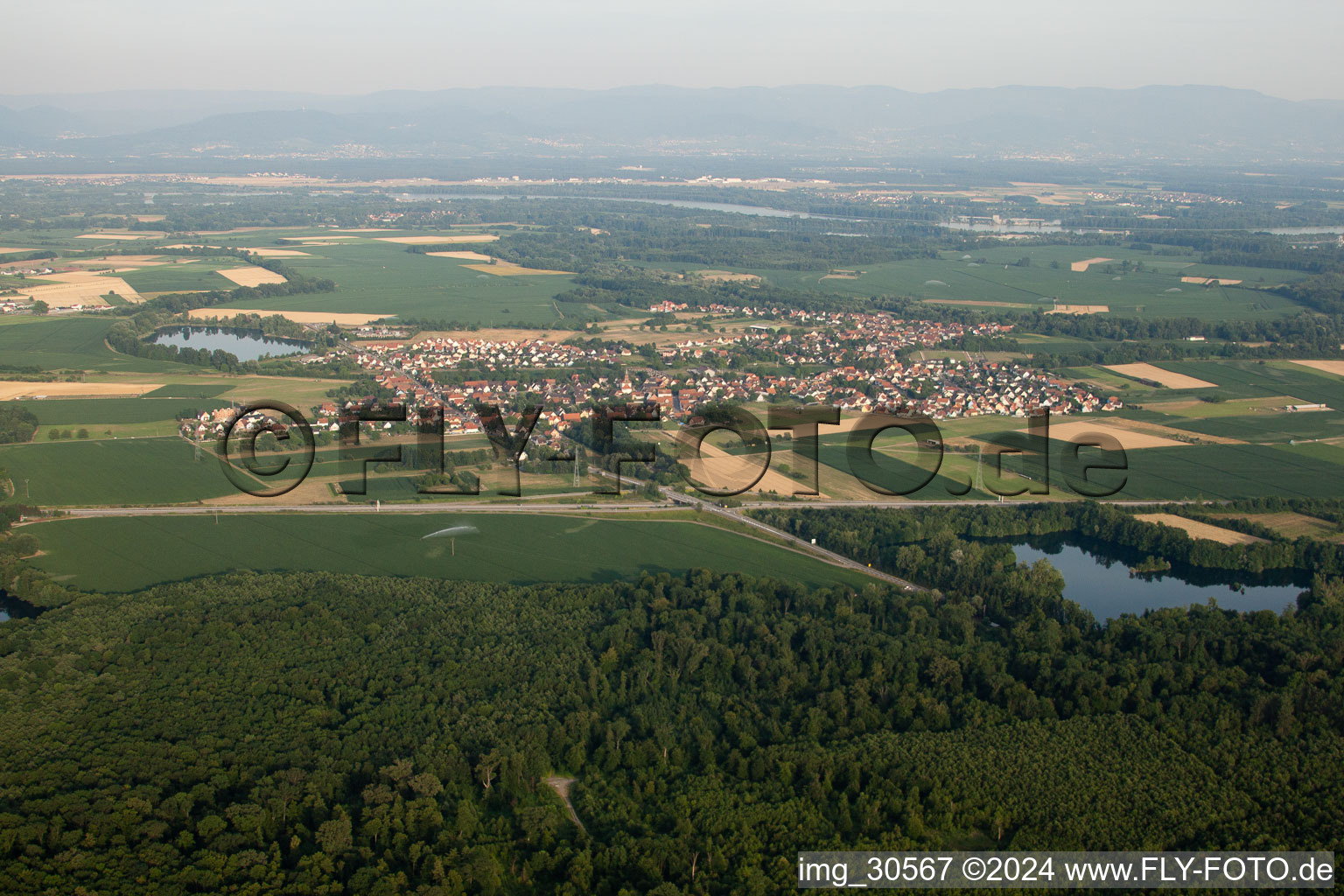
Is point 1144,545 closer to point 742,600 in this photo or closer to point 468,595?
point 742,600

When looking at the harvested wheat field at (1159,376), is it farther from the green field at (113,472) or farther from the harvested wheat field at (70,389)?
the harvested wheat field at (70,389)

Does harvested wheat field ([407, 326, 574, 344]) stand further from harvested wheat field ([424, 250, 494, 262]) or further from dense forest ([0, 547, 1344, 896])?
dense forest ([0, 547, 1344, 896])

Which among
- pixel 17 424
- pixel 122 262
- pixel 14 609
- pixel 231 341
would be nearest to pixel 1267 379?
pixel 14 609

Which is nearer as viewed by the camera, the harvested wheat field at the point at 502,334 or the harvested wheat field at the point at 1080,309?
the harvested wheat field at the point at 502,334

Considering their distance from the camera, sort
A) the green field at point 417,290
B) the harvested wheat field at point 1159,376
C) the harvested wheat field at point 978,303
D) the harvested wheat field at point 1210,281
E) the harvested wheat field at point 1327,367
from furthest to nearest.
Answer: the harvested wheat field at point 1210,281 → the harvested wheat field at point 978,303 → the green field at point 417,290 → the harvested wheat field at point 1327,367 → the harvested wheat field at point 1159,376

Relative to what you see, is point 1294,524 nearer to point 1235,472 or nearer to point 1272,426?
point 1235,472

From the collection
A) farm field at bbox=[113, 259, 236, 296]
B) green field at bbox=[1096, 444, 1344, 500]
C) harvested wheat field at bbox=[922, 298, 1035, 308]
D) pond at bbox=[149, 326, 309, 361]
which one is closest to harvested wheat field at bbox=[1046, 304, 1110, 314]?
harvested wheat field at bbox=[922, 298, 1035, 308]

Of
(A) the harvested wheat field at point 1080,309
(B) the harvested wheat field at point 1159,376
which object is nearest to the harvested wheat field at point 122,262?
(A) the harvested wheat field at point 1080,309
